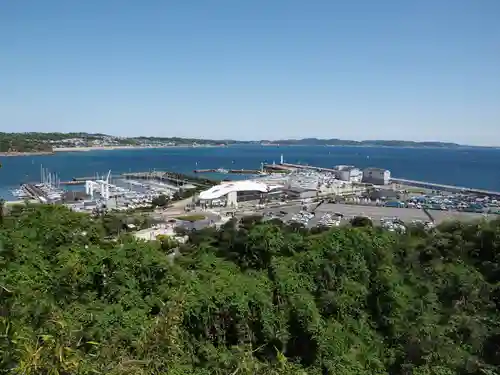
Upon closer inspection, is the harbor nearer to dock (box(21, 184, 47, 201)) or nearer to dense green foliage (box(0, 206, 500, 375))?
dock (box(21, 184, 47, 201))

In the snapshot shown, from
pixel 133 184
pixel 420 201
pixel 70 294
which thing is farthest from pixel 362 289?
pixel 133 184

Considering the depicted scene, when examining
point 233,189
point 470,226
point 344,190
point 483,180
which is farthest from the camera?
point 483,180

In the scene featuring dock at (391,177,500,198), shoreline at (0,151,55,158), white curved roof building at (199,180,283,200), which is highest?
shoreline at (0,151,55,158)

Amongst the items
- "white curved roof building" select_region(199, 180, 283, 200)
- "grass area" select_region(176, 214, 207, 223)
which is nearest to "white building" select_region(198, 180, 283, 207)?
"white curved roof building" select_region(199, 180, 283, 200)

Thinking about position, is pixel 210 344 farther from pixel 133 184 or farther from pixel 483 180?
pixel 483 180

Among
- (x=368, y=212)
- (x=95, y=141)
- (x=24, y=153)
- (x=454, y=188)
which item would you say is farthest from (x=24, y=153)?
(x=454, y=188)

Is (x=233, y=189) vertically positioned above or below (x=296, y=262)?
below

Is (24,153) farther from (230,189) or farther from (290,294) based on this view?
(290,294)
